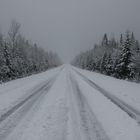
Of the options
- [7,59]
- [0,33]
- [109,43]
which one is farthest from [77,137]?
[109,43]

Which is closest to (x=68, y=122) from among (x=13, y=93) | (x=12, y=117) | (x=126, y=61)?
(x=12, y=117)

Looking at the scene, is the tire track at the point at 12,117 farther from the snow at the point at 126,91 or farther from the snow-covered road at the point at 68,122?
the snow at the point at 126,91

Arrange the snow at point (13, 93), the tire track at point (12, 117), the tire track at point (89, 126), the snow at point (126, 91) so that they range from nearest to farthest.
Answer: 1. the tire track at point (89, 126)
2. the tire track at point (12, 117)
3. the snow at point (13, 93)
4. the snow at point (126, 91)

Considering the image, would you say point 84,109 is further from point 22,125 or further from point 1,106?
point 1,106

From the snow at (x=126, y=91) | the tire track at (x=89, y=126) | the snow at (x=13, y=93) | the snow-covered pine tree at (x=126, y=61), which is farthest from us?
the snow-covered pine tree at (x=126, y=61)

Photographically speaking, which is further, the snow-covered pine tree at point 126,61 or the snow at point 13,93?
the snow-covered pine tree at point 126,61

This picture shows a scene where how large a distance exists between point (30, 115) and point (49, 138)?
1927 mm

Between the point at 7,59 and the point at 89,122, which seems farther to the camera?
the point at 7,59

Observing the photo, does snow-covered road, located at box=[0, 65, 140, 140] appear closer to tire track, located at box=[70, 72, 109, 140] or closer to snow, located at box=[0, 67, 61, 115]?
tire track, located at box=[70, 72, 109, 140]

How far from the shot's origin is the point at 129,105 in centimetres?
734

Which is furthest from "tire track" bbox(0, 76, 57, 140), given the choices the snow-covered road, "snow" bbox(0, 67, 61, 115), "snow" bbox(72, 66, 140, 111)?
"snow" bbox(72, 66, 140, 111)

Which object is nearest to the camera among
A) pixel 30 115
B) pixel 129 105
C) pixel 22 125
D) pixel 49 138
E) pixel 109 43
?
pixel 49 138

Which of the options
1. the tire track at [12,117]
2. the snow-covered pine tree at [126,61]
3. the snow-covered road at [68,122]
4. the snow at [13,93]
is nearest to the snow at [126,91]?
the snow-covered road at [68,122]

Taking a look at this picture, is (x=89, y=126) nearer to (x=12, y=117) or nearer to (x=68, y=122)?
(x=68, y=122)
